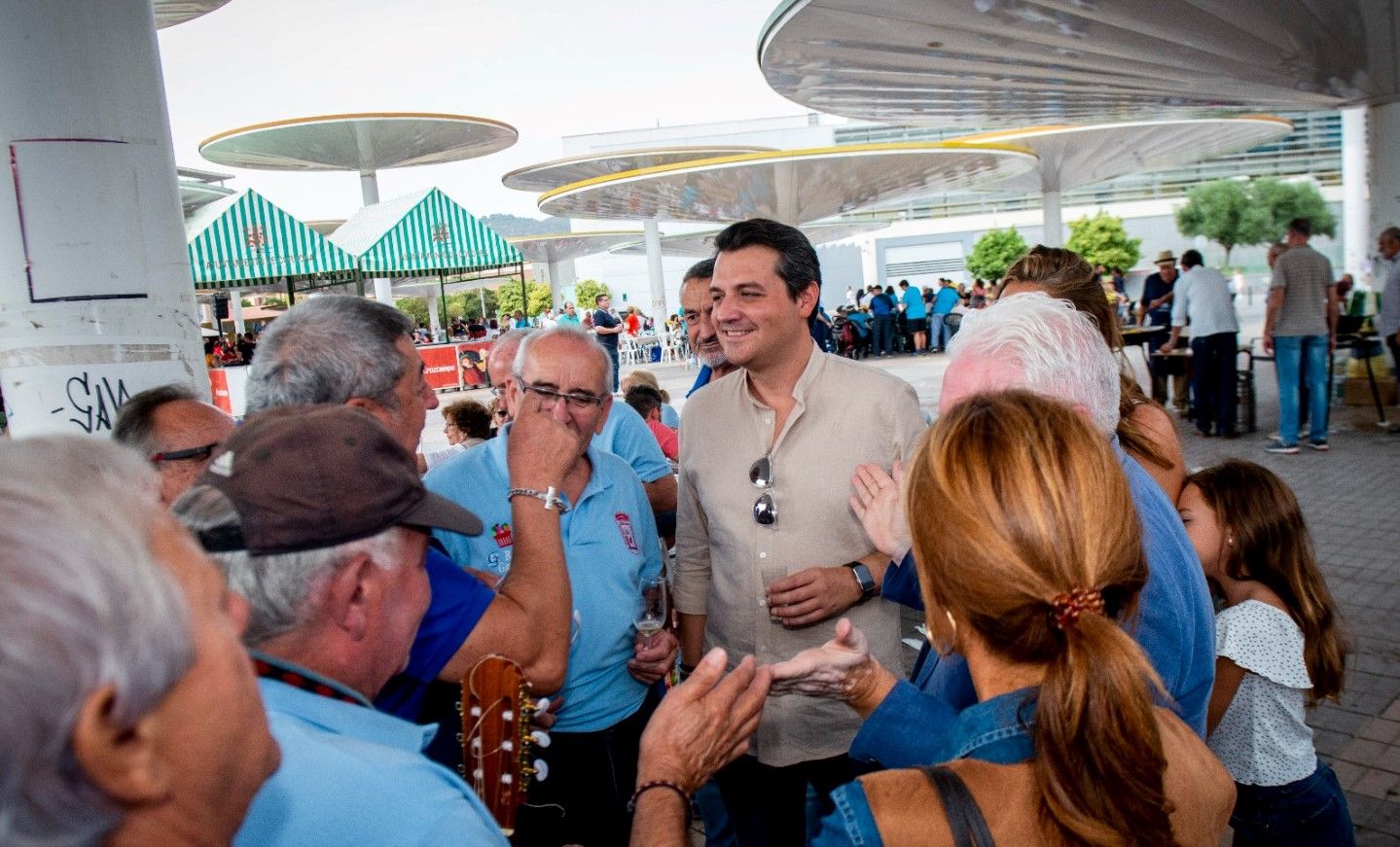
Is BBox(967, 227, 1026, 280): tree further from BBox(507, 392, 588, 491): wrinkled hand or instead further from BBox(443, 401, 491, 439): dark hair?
BBox(507, 392, 588, 491): wrinkled hand

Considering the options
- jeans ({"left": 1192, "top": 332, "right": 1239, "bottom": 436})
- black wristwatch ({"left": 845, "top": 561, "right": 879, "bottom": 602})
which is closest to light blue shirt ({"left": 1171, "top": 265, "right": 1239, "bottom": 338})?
jeans ({"left": 1192, "top": 332, "right": 1239, "bottom": 436})

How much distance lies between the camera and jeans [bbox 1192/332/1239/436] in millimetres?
9828

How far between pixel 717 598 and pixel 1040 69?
38.7 ft

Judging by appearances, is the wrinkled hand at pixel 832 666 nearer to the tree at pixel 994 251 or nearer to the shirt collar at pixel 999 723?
the shirt collar at pixel 999 723

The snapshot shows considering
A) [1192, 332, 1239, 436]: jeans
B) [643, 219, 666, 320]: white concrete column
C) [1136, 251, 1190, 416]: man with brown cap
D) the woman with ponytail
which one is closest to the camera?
the woman with ponytail

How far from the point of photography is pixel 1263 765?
2438mm

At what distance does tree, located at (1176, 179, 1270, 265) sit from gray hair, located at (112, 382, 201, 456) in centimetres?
6774

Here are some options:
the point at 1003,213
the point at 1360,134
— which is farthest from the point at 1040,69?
the point at 1003,213

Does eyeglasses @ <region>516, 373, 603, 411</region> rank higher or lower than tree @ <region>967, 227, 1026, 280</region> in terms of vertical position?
lower

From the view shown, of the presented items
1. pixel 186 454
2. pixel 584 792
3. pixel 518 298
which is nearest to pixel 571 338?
pixel 186 454

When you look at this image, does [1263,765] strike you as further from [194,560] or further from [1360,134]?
[1360,134]

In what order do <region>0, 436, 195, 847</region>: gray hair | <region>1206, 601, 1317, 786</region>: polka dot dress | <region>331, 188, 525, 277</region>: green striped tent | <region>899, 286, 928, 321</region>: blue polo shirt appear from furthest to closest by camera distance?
<region>899, 286, 928, 321</region>: blue polo shirt → <region>331, 188, 525, 277</region>: green striped tent → <region>1206, 601, 1317, 786</region>: polka dot dress → <region>0, 436, 195, 847</region>: gray hair

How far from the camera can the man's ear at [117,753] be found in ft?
2.15

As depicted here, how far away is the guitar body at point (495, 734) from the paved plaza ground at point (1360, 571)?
314 centimetres
